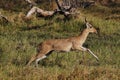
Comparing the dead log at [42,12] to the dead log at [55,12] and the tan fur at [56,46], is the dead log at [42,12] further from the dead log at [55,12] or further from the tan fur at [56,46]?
the tan fur at [56,46]

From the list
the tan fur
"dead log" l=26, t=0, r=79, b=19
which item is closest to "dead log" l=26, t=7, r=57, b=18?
"dead log" l=26, t=0, r=79, b=19

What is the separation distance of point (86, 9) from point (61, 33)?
9.87m

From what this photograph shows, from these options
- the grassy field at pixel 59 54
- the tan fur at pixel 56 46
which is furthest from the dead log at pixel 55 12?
the tan fur at pixel 56 46

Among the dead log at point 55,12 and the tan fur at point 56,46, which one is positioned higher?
the tan fur at point 56,46

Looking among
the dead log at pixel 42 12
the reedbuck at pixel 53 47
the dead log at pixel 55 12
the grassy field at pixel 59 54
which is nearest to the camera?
the grassy field at pixel 59 54

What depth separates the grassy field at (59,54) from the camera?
1057 centimetres

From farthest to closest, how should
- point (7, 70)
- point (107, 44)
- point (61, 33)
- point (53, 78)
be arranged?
1. point (61, 33)
2. point (107, 44)
3. point (7, 70)
4. point (53, 78)

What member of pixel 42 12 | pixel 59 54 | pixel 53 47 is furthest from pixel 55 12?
pixel 53 47

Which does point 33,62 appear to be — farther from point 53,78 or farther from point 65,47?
point 53,78

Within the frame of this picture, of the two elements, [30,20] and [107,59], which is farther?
[30,20]

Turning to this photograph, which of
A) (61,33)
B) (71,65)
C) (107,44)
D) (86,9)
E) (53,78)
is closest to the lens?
(53,78)

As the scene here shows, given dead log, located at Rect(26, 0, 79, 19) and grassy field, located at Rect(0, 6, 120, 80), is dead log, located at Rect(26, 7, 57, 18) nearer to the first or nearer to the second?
dead log, located at Rect(26, 0, 79, 19)

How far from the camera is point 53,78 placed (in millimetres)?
10219

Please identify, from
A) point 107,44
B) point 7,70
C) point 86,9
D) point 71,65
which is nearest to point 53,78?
point 7,70
